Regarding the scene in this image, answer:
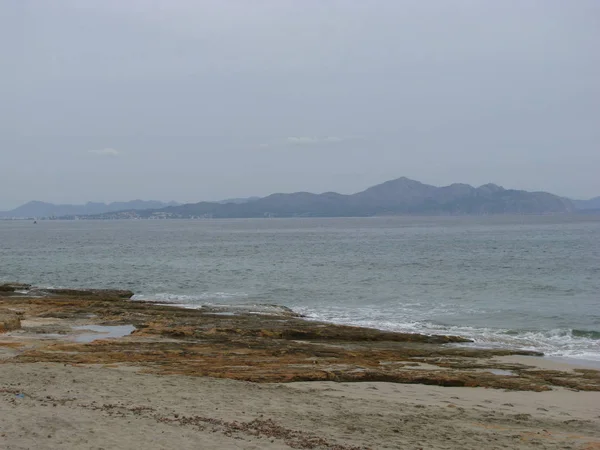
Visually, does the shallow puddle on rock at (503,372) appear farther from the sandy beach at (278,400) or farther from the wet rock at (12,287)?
the wet rock at (12,287)

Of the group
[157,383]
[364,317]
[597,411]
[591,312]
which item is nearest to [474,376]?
[597,411]

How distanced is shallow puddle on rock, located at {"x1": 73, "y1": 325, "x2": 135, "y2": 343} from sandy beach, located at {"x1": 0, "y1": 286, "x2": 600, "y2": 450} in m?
1.38

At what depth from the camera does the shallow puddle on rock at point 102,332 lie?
23322 millimetres

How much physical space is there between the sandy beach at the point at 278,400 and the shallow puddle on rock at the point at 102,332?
1384mm

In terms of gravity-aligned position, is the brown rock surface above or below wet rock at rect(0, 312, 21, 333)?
below

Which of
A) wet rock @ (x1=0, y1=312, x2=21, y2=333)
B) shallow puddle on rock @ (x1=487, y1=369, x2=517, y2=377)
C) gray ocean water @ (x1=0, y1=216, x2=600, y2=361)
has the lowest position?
gray ocean water @ (x1=0, y1=216, x2=600, y2=361)

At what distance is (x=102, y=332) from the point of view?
2517 centimetres

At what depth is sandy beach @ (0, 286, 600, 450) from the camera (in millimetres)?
10602

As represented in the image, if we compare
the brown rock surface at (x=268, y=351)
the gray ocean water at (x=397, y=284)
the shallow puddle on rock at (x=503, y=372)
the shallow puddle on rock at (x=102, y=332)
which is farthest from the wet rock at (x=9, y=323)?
the shallow puddle on rock at (x=503, y=372)

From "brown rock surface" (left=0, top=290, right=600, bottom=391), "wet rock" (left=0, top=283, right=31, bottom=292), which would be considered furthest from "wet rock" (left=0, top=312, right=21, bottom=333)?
"wet rock" (left=0, top=283, right=31, bottom=292)

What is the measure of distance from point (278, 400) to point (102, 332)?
13.9 metres

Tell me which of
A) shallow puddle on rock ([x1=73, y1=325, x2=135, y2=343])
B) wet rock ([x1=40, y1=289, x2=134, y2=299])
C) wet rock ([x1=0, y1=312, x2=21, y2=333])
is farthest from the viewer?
wet rock ([x1=40, y1=289, x2=134, y2=299])

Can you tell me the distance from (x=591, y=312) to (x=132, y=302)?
25.8m

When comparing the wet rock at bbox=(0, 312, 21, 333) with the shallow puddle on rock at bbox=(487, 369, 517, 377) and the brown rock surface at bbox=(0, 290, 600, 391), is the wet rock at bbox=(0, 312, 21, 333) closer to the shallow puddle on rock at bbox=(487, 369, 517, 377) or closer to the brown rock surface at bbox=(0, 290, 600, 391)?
the brown rock surface at bbox=(0, 290, 600, 391)
